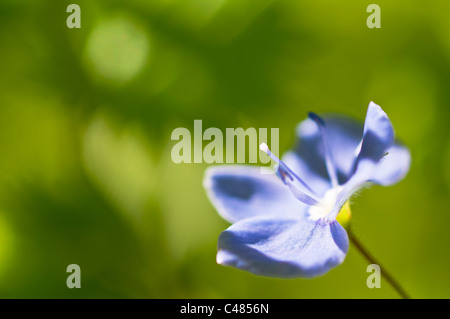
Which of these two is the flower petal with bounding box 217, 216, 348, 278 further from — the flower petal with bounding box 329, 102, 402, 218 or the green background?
the green background

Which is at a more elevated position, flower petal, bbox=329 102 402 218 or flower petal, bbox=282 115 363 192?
flower petal, bbox=282 115 363 192

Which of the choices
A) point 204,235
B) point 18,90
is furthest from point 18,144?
point 204,235

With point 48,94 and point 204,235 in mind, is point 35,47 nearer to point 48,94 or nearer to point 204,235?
point 48,94

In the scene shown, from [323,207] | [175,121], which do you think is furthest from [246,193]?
[175,121]

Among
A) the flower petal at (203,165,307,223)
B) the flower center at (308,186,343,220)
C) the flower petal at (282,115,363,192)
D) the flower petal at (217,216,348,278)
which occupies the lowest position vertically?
the flower petal at (217,216,348,278)

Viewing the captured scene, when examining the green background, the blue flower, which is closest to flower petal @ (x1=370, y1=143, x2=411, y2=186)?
the blue flower
